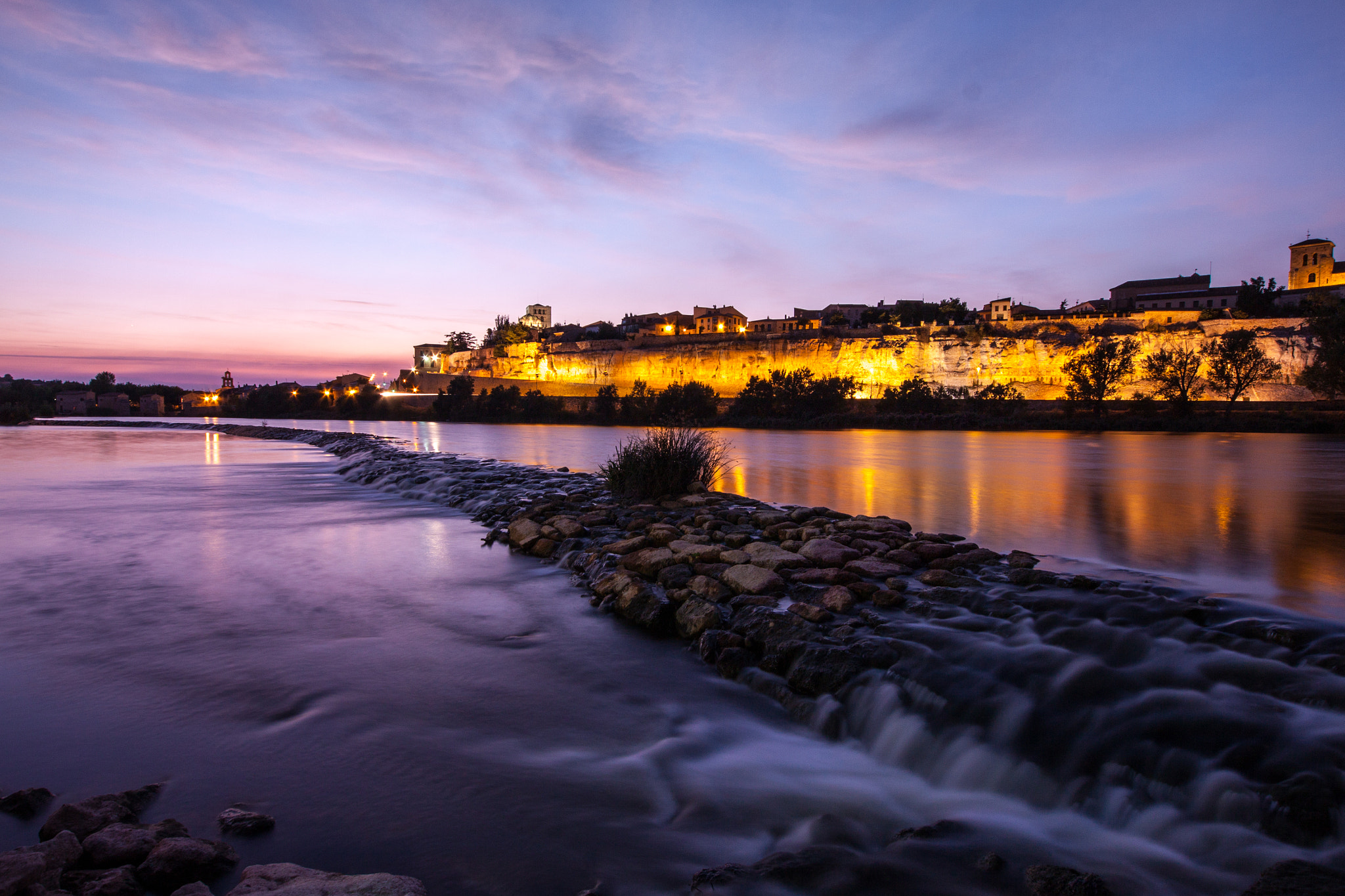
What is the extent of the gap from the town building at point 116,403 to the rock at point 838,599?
129m

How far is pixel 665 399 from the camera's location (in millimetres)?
58625

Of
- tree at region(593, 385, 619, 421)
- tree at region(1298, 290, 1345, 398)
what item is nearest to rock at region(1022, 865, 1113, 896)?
tree at region(1298, 290, 1345, 398)

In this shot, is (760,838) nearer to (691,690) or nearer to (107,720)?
(691,690)

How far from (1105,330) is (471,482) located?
79373 millimetres

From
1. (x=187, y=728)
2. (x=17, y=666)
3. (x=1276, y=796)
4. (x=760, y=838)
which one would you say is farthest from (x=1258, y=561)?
(x=17, y=666)

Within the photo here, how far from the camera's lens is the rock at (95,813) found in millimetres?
2348

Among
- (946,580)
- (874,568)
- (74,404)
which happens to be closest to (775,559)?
(874,568)

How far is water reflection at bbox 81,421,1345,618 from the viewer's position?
280 inches

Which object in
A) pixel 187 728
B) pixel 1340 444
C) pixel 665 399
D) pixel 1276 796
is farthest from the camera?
pixel 665 399

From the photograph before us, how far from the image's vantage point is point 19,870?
1931mm

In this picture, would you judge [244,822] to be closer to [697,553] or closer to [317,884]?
[317,884]

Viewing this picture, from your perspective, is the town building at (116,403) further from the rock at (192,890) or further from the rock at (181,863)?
the rock at (192,890)

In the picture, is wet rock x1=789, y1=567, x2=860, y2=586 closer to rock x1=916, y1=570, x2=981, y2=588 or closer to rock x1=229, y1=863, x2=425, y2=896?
rock x1=916, y1=570, x2=981, y2=588

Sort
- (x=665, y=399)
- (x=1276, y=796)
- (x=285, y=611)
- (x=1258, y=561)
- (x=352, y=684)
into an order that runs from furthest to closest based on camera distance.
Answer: (x=665, y=399) < (x=1258, y=561) < (x=285, y=611) < (x=352, y=684) < (x=1276, y=796)
